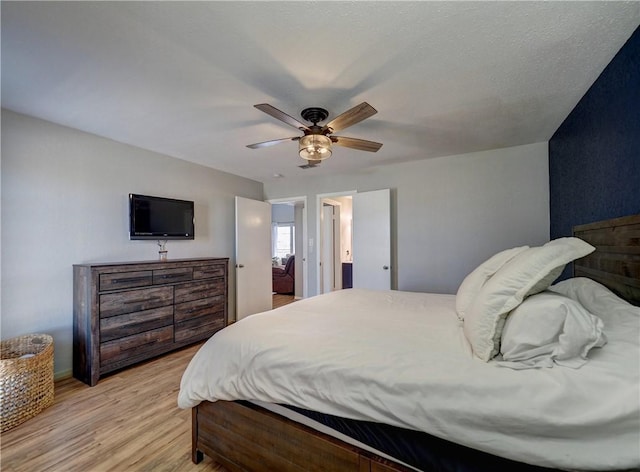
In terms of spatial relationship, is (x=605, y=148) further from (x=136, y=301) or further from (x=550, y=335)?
(x=136, y=301)

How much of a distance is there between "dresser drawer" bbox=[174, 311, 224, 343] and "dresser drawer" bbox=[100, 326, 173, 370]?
11 centimetres

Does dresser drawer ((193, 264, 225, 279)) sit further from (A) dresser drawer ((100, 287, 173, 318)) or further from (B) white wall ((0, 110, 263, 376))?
(B) white wall ((0, 110, 263, 376))

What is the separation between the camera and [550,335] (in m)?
0.97

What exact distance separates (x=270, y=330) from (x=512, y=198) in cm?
322

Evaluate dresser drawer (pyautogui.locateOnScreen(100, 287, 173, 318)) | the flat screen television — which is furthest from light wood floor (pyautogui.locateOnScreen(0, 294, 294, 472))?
the flat screen television

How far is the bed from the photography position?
0.83 metres

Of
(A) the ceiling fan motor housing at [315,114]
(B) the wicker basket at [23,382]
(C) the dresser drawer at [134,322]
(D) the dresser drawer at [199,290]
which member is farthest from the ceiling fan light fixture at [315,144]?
(B) the wicker basket at [23,382]

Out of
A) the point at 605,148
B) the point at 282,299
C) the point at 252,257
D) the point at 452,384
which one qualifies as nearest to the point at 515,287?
the point at 452,384

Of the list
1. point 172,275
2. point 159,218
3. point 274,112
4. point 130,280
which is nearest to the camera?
point 274,112

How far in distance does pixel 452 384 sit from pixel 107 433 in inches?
85.1

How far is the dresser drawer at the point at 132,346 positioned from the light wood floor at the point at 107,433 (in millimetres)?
179

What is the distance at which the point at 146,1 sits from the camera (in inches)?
49.0

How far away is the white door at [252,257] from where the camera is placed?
14.0 ft

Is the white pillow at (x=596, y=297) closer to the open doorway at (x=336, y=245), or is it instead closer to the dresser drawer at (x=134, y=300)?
the dresser drawer at (x=134, y=300)
